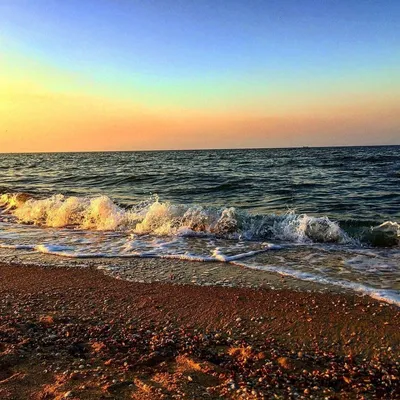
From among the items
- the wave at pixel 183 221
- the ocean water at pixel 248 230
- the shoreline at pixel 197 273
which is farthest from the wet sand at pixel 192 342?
the wave at pixel 183 221

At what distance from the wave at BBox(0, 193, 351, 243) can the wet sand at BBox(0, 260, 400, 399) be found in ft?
12.7

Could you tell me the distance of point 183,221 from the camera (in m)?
10.5

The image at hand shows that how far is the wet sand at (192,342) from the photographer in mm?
3006

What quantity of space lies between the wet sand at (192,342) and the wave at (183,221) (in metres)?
3.87

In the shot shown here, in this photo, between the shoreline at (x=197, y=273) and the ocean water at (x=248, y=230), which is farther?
the ocean water at (x=248, y=230)

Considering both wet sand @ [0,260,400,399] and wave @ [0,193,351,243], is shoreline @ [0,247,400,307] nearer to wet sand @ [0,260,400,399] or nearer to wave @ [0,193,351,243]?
→ wet sand @ [0,260,400,399]

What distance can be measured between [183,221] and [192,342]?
22.2 feet

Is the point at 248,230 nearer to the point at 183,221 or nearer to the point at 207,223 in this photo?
the point at 207,223

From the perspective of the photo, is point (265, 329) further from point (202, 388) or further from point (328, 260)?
point (328, 260)

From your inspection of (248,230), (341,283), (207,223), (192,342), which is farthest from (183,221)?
(192,342)

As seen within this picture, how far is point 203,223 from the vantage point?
33.7 feet

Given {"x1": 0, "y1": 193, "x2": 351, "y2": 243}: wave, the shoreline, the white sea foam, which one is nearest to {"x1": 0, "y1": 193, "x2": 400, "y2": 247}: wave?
{"x1": 0, "y1": 193, "x2": 351, "y2": 243}: wave

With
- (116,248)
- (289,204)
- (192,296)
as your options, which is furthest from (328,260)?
(289,204)

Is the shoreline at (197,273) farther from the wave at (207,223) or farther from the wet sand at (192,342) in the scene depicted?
the wave at (207,223)
